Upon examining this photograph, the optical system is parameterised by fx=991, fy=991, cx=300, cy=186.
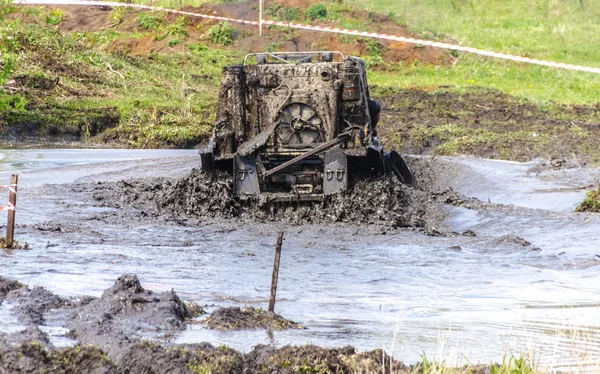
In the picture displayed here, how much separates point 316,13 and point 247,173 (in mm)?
26955

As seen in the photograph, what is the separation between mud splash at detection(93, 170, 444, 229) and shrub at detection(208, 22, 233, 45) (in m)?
23.5

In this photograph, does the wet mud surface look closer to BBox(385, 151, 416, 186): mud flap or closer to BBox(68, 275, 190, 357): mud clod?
BBox(68, 275, 190, 357): mud clod

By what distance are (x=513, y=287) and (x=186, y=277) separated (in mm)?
3305

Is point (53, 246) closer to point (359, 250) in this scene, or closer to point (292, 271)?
point (292, 271)

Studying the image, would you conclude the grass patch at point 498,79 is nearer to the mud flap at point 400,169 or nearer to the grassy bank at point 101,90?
the grassy bank at point 101,90

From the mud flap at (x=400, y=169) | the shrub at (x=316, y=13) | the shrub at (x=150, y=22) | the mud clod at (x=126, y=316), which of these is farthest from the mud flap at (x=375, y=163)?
the shrub at (x=150, y=22)

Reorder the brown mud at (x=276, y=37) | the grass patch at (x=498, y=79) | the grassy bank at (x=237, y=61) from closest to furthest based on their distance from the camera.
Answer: the grassy bank at (x=237, y=61) → the grass patch at (x=498, y=79) → the brown mud at (x=276, y=37)

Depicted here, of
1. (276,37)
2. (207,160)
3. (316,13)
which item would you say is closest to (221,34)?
(276,37)

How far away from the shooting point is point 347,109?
1550 centimetres

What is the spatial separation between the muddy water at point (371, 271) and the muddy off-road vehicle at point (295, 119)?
1.21 metres

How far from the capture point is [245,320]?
7.43 meters

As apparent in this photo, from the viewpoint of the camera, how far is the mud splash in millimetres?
14383

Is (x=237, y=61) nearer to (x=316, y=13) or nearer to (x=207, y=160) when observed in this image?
(x=316, y=13)

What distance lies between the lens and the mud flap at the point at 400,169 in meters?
17.4
